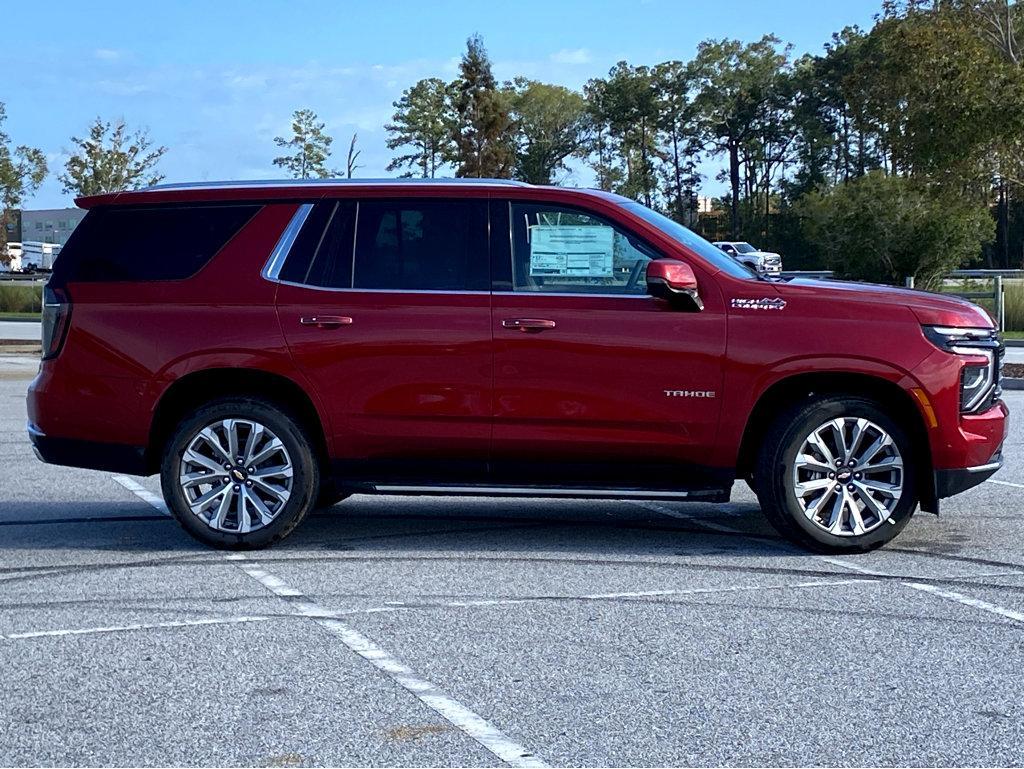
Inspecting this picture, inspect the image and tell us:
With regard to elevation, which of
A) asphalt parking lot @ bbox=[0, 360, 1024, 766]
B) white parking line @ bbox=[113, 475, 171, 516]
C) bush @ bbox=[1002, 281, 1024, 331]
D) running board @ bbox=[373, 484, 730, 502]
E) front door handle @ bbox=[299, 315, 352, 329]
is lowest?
asphalt parking lot @ bbox=[0, 360, 1024, 766]

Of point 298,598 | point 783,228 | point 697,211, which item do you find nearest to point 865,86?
point 298,598

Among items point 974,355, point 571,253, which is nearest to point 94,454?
point 571,253

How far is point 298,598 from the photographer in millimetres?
6637

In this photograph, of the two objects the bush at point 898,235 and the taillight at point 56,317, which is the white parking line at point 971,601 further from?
the bush at point 898,235

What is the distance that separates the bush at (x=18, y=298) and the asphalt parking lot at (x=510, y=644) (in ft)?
140

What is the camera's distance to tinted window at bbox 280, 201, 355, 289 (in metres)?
7.80

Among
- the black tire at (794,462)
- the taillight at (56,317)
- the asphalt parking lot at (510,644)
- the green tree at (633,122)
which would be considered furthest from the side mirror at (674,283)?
the green tree at (633,122)

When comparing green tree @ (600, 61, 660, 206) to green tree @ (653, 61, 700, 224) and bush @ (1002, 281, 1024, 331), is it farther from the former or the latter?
bush @ (1002, 281, 1024, 331)

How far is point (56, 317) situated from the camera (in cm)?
800

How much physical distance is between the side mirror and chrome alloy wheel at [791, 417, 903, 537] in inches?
37.6

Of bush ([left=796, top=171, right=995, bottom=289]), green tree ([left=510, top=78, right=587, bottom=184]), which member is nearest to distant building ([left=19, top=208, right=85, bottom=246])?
green tree ([left=510, top=78, right=587, bottom=184])

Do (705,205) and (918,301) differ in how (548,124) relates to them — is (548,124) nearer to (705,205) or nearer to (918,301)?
(705,205)

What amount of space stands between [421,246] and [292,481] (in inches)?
56.6

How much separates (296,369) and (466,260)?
3.52 ft
